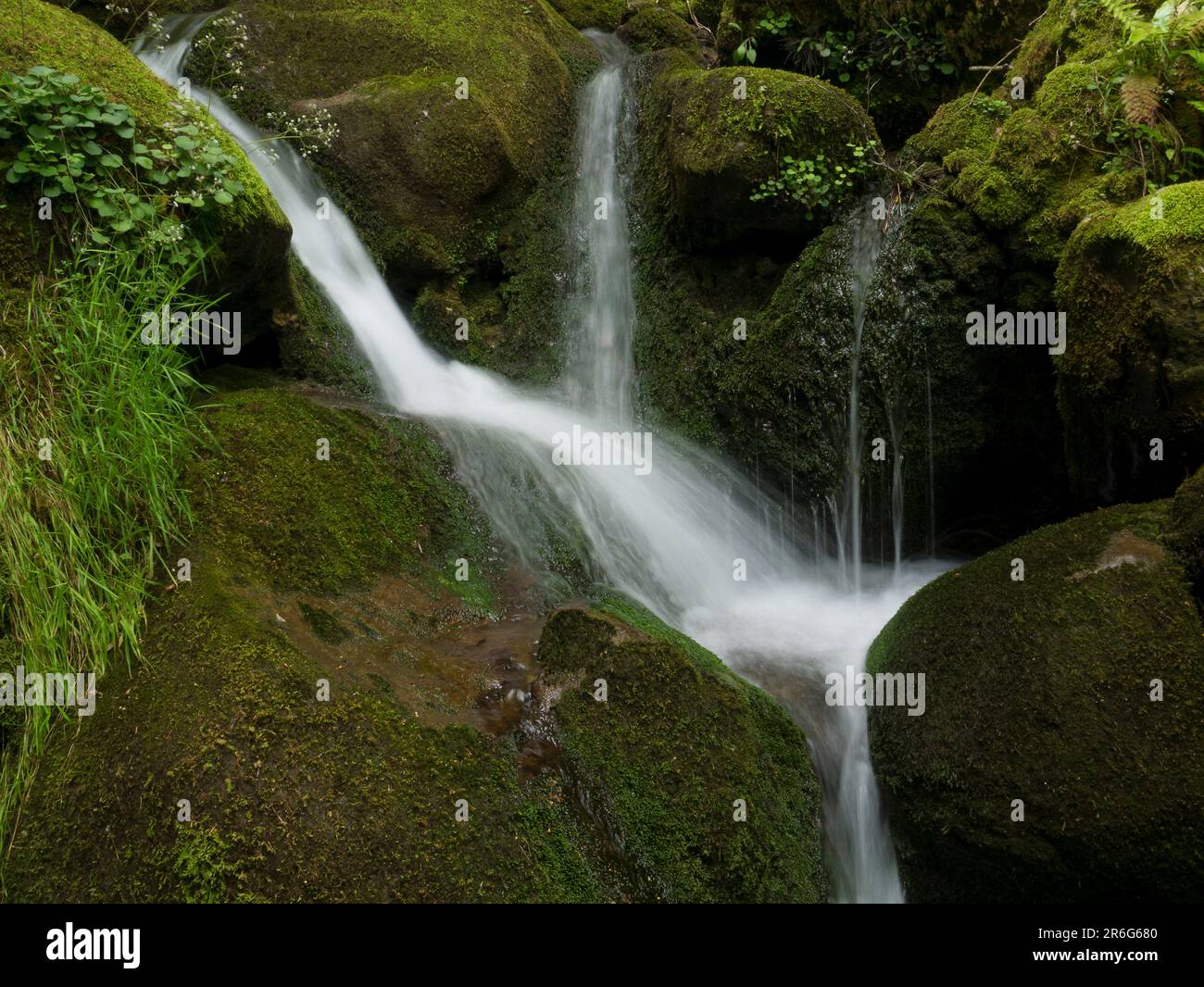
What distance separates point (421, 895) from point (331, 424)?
242cm

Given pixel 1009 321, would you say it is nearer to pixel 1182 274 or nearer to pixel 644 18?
pixel 1182 274

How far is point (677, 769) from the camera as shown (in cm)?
389

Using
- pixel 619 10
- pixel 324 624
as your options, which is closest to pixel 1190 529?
pixel 324 624

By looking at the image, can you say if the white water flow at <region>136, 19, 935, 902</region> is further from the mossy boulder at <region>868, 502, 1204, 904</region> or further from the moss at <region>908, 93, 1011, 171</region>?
the moss at <region>908, 93, 1011, 171</region>

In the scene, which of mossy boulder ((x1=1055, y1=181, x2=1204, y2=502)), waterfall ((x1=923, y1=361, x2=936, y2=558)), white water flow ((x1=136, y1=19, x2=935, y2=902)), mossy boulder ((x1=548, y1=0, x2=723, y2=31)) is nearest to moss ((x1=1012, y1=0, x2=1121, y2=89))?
mossy boulder ((x1=1055, y1=181, x2=1204, y2=502))

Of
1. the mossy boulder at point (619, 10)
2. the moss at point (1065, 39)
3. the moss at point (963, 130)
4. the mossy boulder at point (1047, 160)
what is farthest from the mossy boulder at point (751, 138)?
the mossy boulder at point (619, 10)

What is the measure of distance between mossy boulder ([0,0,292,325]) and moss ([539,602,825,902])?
2578 millimetres

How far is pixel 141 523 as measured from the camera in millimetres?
4078

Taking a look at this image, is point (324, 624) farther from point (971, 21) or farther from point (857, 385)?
point (971, 21)

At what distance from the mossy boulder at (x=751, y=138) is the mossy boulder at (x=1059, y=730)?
3.09 m

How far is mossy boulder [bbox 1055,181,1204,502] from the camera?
15.0 ft

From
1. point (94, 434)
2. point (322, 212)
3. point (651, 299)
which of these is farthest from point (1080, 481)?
point (322, 212)

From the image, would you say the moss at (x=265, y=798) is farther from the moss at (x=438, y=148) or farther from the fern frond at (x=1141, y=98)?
the fern frond at (x=1141, y=98)

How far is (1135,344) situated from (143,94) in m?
5.03
